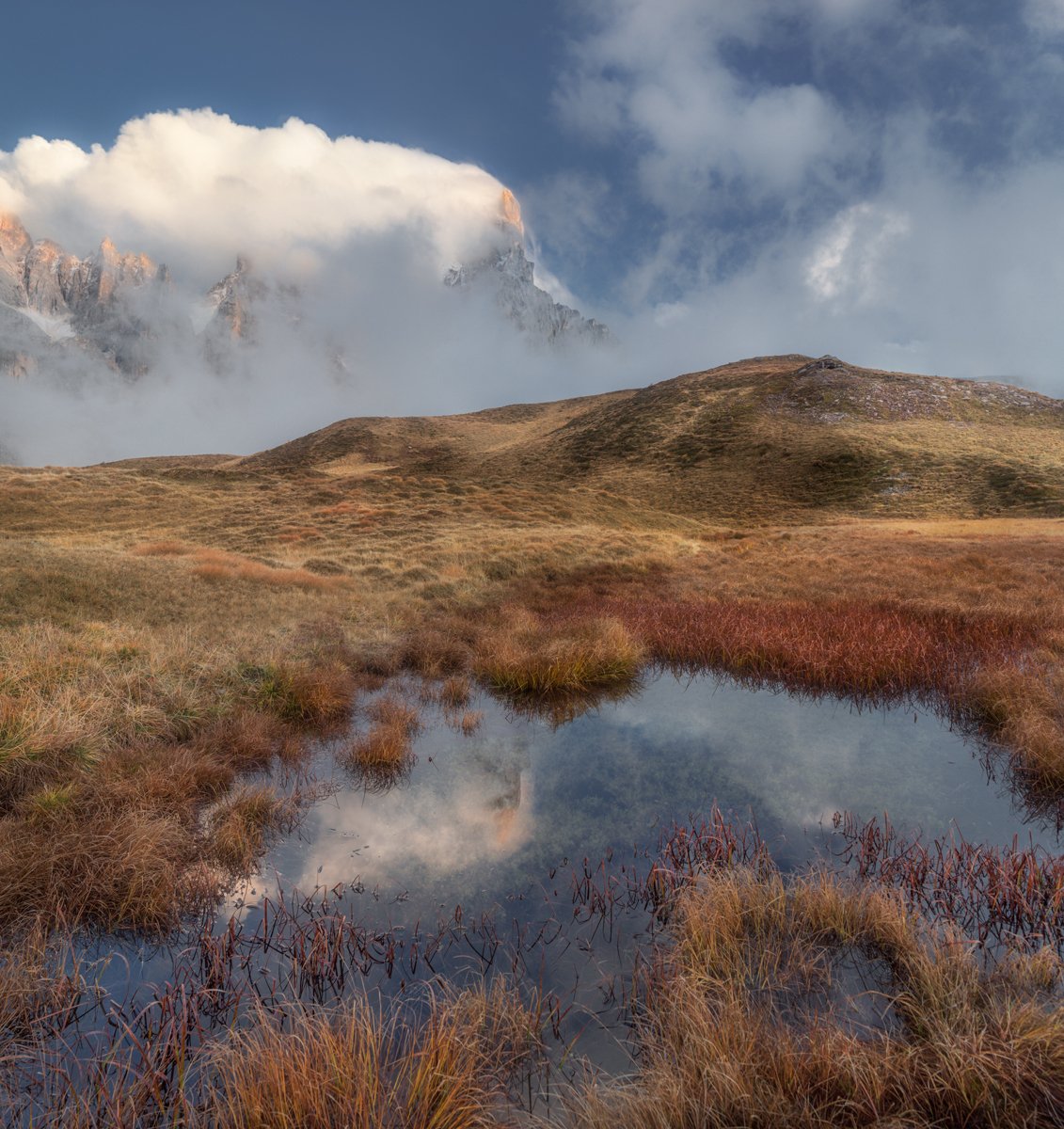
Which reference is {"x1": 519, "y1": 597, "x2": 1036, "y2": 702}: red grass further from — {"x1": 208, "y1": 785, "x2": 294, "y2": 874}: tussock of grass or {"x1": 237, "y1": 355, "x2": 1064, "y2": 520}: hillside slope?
{"x1": 237, "y1": 355, "x2": 1064, "y2": 520}: hillside slope

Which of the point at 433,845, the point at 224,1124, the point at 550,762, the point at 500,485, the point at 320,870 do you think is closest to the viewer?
the point at 224,1124

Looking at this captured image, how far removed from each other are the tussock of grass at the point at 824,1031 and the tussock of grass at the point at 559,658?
246 inches

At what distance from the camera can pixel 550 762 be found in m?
7.86

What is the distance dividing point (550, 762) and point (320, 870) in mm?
3378

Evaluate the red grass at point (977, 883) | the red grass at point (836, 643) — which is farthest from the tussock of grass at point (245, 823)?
the red grass at point (836, 643)

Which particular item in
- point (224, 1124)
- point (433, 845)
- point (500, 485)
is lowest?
point (433, 845)

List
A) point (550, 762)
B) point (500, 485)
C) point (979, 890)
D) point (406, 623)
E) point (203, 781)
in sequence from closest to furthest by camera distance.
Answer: point (979, 890)
point (203, 781)
point (550, 762)
point (406, 623)
point (500, 485)

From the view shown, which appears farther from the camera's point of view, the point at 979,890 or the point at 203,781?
the point at 203,781

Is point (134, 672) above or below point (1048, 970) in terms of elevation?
above

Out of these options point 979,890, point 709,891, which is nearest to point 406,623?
point 709,891

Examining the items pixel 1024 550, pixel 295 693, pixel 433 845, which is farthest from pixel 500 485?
pixel 433 845

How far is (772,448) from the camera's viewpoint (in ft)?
231

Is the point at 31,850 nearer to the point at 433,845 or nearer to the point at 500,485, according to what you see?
the point at 433,845

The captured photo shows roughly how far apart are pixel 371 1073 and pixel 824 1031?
261 cm
